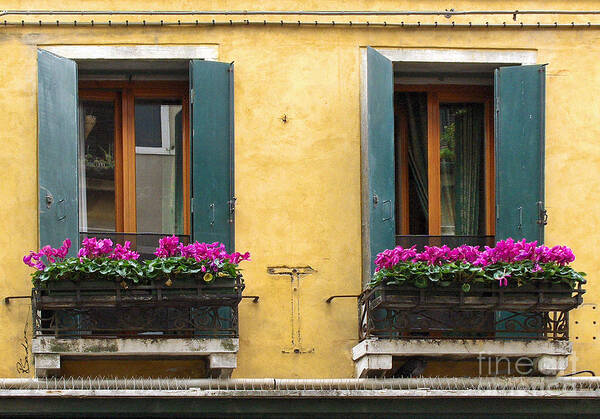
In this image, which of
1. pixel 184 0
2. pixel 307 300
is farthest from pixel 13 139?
pixel 307 300

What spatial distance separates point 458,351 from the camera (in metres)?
14.6

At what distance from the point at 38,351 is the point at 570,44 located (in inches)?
212

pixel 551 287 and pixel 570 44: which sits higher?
pixel 570 44

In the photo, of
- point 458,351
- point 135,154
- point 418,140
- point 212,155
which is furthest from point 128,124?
point 458,351

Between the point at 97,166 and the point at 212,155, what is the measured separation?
1.23 meters

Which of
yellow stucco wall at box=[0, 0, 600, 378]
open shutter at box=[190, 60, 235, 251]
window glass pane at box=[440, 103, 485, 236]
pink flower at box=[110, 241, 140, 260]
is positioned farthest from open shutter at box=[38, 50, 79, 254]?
window glass pane at box=[440, 103, 485, 236]

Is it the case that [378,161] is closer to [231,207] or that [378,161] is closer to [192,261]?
[231,207]

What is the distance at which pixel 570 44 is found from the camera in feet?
51.9

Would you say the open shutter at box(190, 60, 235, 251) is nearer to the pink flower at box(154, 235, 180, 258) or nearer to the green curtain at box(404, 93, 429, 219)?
the pink flower at box(154, 235, 180, 258)

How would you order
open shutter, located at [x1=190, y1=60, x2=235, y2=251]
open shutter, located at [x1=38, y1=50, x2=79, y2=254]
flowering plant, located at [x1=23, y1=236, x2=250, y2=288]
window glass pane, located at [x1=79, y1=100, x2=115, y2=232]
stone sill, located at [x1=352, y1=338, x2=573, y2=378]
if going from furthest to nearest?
window glass pane, located at [x1=79, y1=100, x2=115, y2=232] < open shutter, located at [x1=190, y1=60, x2=235, y2=251] < open shutter, located at [x1=38, y1=50, x2=79, y2=254] < stone sill, located at [x1=352, y1=338, x2=573, y2=378] < flowering plant, located at [x1=23, y1=236, x2=250, y2=288]

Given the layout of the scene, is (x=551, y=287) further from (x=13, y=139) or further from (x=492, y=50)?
(x=13, y=139)

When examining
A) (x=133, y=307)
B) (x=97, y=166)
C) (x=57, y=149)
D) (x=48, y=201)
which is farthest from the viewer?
(x=97, y=166)

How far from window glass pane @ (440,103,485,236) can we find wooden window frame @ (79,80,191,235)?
2304mm

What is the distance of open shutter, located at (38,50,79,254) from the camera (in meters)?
15.0
